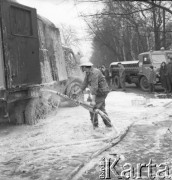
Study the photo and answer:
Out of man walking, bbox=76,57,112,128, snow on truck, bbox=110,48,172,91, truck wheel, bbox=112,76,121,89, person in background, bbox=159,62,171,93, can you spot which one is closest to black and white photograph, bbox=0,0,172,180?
man walking, bbox=76,57,112,128

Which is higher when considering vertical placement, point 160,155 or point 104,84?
point 104,84

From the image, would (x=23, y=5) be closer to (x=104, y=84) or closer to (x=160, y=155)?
(x=104, y=84)

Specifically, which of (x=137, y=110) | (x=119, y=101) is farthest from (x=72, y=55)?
(x=137, y=110)

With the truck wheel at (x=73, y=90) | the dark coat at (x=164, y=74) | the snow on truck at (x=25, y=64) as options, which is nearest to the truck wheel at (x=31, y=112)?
the snow on truck at (x=25, y=64)

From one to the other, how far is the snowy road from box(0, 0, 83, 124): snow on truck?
0.48 metres

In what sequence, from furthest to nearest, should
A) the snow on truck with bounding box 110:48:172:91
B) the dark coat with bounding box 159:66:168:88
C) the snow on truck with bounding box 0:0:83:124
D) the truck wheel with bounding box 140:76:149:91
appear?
the truck wheel with bounding box 140:76:149:91
the snow on truck with bounding box 110:48:172:91
the dark coat with bounding box 159:66:168:88
the snow on truck with bounding box 0:0:83:124

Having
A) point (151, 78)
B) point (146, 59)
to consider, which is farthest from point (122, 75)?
point (151, 78)

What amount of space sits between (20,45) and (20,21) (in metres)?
0.60

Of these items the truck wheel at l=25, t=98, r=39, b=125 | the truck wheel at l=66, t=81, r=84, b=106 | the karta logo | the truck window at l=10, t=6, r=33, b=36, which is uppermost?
the truck window at l=10, t=6, r=33, b=36

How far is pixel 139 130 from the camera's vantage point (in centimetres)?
862

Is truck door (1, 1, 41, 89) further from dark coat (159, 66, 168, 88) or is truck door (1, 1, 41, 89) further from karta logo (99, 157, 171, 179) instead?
dark coat (159, 66, 168, 88)

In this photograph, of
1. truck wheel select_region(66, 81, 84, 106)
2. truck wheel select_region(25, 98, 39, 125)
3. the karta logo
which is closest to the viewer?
the karta logo

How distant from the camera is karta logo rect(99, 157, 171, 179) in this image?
5289 mm

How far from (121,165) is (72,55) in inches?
332
